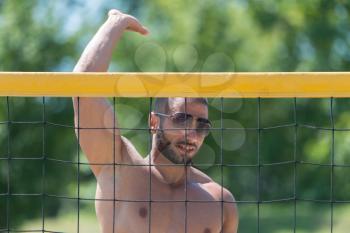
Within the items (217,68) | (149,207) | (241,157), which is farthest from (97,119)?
(241,157)

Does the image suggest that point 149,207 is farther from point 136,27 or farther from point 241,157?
point 241,157

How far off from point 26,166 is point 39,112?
100cm

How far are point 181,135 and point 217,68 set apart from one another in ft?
47.9

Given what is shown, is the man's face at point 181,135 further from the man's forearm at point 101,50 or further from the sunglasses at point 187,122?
the man's forearm at point 101,50

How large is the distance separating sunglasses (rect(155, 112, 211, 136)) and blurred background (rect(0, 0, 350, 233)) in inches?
565

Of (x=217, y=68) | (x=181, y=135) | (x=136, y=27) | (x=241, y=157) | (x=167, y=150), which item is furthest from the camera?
(x=241, y=157)

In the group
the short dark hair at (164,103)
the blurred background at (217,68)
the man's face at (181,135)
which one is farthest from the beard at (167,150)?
the blurred background at (217,68)

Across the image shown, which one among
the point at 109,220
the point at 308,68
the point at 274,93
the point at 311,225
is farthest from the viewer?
the point at 311,225

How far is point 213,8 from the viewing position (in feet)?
70.5

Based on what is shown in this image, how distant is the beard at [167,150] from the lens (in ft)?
14.9

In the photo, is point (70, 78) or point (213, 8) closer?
point (70, 78)

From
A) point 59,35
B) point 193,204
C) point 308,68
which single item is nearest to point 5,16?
point 59,35

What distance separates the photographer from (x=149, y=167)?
4605mm

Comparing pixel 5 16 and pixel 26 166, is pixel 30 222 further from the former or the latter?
pixel 5 16
